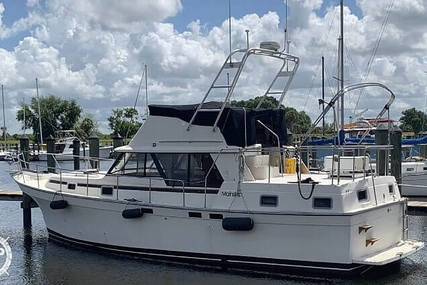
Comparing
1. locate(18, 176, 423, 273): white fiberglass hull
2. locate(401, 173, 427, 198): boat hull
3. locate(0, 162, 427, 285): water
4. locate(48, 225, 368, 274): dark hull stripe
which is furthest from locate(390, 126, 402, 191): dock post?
locate(48, 225, 368, 274): dark hull stripe

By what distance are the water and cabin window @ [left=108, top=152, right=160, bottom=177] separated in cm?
205

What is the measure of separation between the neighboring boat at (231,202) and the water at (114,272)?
26 cm

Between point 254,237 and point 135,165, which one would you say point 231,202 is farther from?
point 135,165

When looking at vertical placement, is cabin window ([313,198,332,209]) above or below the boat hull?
above

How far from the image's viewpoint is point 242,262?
495 inches

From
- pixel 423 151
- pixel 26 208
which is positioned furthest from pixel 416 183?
pixel 26 208

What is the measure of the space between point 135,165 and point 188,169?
147 cm

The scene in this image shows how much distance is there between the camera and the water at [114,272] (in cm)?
1225

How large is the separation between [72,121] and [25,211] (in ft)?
197

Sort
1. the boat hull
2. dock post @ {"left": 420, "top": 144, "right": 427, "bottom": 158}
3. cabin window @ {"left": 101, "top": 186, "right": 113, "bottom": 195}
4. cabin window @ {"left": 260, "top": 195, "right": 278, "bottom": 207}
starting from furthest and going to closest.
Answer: dock post @ {"left": 420, "top": 144, "right": 427, "bottom": 158} < the boat hull < cabin window @ {"left": 101, "top": 186, "right": 113, "bottom": 195} < cabin window @ {"left": 260, "top": 195, "right": 278, "bottom": 207}

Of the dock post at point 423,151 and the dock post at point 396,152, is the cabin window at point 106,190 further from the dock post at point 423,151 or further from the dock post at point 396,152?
the dock post at point 423,151

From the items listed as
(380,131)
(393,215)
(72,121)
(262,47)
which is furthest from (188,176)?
(72,121)

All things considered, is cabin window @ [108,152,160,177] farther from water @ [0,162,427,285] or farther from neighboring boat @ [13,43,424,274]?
water @ [0,162,427,285]

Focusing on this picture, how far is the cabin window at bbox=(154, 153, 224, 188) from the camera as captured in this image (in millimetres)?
13039
